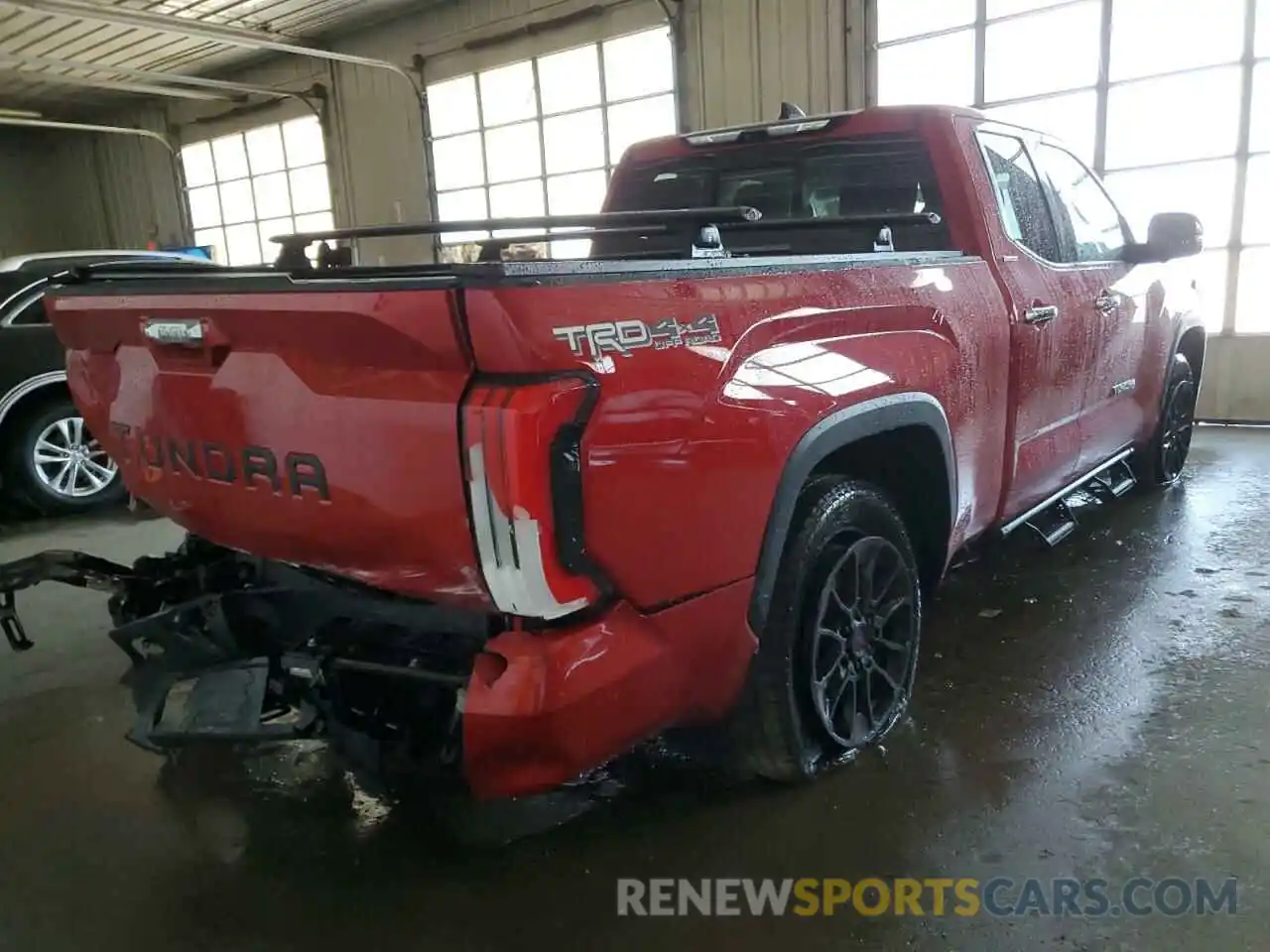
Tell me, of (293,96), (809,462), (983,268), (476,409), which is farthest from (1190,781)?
(293,96)

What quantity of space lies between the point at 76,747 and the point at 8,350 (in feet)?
12.2

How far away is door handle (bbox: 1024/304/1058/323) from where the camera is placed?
296cm

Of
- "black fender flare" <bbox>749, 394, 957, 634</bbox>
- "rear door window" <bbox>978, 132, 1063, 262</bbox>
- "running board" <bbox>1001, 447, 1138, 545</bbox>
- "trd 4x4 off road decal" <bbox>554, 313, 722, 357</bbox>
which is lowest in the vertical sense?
"running board" <bbox>1001, 447, 1138, 545</bbox>

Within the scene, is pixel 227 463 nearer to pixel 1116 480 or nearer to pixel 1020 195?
pixel 1020 195

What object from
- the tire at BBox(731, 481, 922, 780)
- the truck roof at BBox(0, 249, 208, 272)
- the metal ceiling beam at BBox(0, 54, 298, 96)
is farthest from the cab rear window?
the metal ceiling beam at BBox(0, 54, 298, 96)

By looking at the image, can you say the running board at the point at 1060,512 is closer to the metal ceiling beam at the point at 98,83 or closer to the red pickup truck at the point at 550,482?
the red pickup truck at the point at 550,482

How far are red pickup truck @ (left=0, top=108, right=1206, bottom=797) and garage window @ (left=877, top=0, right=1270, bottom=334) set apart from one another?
5.19m

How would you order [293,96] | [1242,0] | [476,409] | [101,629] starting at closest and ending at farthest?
[476,409] → [101,629] → [1242,0] → [293,96]

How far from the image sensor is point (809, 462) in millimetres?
2070

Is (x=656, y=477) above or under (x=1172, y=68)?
under

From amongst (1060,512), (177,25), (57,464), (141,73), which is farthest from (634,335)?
(141,73)

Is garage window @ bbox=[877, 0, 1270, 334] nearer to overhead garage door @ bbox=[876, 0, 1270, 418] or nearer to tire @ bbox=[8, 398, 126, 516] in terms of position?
overhead garage door @ bbox=[876, 0, 1270, 418]

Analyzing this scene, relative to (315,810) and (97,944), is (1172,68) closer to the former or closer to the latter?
(315,810)

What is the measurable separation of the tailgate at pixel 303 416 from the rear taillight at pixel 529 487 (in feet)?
0.15
